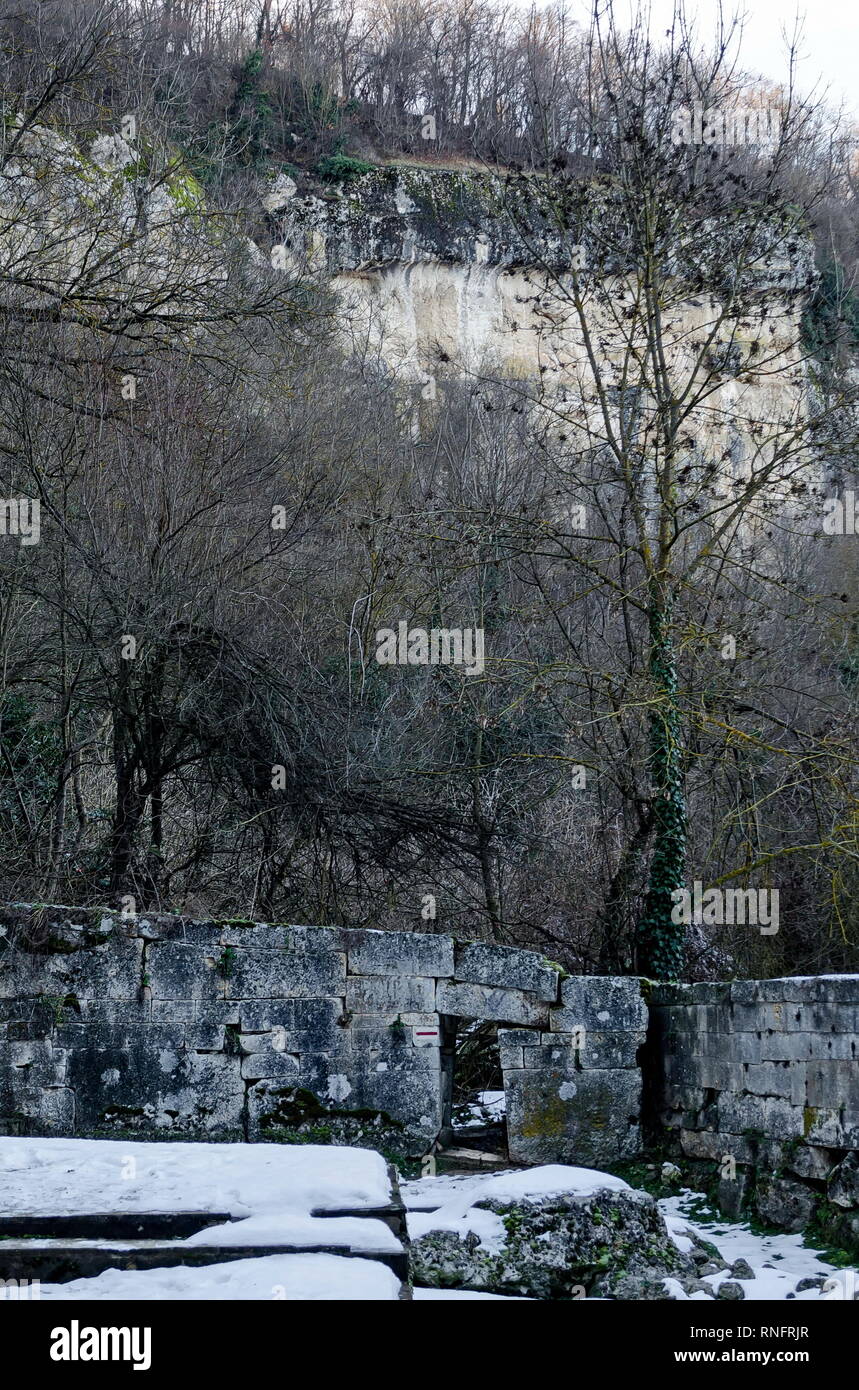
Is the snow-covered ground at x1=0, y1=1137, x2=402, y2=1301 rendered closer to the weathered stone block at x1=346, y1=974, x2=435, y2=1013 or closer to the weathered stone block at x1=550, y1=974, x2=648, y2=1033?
the weathered stone block at x1=346, y1=974, x2=435, y2=1013

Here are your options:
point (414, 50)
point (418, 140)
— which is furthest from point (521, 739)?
point (414, 50)

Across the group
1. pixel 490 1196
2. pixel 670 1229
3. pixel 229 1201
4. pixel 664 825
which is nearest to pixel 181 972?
pixel 490 1196

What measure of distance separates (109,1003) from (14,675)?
3.92 meters

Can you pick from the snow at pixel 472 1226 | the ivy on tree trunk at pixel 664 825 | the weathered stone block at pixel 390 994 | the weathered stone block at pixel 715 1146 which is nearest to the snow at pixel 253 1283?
the snow at pixel 472 1226

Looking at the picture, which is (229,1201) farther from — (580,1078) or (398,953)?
(580,1078)

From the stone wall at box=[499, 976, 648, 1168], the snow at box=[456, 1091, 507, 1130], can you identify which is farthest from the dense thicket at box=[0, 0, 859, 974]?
the stone wall at box=[499, 976, 648, 1168]

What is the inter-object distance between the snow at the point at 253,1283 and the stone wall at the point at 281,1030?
5531mm

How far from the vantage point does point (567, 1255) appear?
23.4 feet

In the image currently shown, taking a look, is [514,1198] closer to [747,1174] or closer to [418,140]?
[747,1174]

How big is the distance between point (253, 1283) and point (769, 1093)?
5798 millimetres

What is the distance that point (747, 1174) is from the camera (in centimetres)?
859

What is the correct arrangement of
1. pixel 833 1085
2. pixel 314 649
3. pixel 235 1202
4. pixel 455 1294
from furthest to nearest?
pixel 314 649 → pixel 833 1085 → pixel 455 1294 → pixel 235 1202

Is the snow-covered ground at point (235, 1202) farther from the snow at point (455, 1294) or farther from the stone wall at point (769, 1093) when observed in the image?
the stone wall at point (769, 1093)

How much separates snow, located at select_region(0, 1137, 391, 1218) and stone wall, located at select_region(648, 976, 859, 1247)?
12.5 feet
